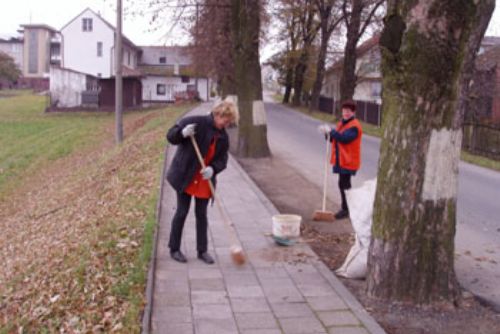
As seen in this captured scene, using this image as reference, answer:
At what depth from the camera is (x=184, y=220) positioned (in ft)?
21.9

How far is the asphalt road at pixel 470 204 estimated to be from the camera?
22.3ft

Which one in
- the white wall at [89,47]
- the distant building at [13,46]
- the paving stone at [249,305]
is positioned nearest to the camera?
the paving stone at [249,305]

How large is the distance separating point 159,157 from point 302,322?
10.7 m

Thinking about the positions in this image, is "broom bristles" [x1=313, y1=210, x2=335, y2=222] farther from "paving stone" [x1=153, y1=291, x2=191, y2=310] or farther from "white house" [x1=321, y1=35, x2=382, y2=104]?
"white house" [x1=321, y1=35, x2=382, y2=104]

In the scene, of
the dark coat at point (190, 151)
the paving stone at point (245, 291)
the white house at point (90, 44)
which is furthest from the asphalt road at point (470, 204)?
the white house at point (90, 44)

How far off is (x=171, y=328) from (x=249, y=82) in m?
11.4

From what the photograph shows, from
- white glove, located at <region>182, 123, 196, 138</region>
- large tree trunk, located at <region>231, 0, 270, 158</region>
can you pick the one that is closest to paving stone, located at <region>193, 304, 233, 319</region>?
white glove, located at <region>182, 123, 196, 138</region>

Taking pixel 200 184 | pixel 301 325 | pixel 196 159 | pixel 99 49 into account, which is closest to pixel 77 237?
pixel 200 184

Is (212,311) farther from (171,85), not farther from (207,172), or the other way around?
(171,85)

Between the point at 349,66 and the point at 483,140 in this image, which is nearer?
the point at 483,140

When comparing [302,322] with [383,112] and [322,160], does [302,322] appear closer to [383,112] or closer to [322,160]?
[383,112]

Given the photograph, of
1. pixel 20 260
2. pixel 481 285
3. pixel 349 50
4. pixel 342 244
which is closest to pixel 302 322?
pixel 481 285

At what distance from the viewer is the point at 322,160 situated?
17422 millimetres

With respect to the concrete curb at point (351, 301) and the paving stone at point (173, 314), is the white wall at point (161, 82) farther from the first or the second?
the paving stone at point (173, 314)
